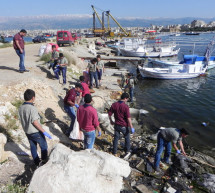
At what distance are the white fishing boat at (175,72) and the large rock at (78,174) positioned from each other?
16.3 m

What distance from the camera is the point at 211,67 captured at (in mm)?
22641

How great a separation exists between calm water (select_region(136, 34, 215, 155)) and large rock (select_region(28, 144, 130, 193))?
5611 mm

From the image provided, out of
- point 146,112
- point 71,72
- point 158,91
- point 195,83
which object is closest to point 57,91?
point 71,72

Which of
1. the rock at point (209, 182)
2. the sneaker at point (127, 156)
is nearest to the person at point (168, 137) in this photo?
the sneaker at point (127, 156)

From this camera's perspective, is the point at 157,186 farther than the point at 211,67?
No

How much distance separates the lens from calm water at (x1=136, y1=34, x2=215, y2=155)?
27.9ft

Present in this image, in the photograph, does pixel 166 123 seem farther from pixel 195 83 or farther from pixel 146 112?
pixel 195 83

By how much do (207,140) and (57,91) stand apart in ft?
25.7

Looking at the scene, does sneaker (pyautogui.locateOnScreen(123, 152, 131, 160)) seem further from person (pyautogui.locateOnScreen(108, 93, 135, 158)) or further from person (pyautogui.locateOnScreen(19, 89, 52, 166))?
person (pyautogui.locateOnScreen(19, 89, 52, 166))

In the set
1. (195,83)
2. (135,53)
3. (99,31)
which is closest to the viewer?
(195,83)

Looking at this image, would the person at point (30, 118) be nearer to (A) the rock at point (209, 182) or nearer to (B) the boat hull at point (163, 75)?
(A) the rock at point (209, 182)

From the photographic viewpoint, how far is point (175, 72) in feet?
61.6

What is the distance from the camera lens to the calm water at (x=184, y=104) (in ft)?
27.9

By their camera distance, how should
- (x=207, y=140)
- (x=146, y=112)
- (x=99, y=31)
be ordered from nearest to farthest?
(x=207, y=140), (x=146, y=112), (x=99, y=31)
